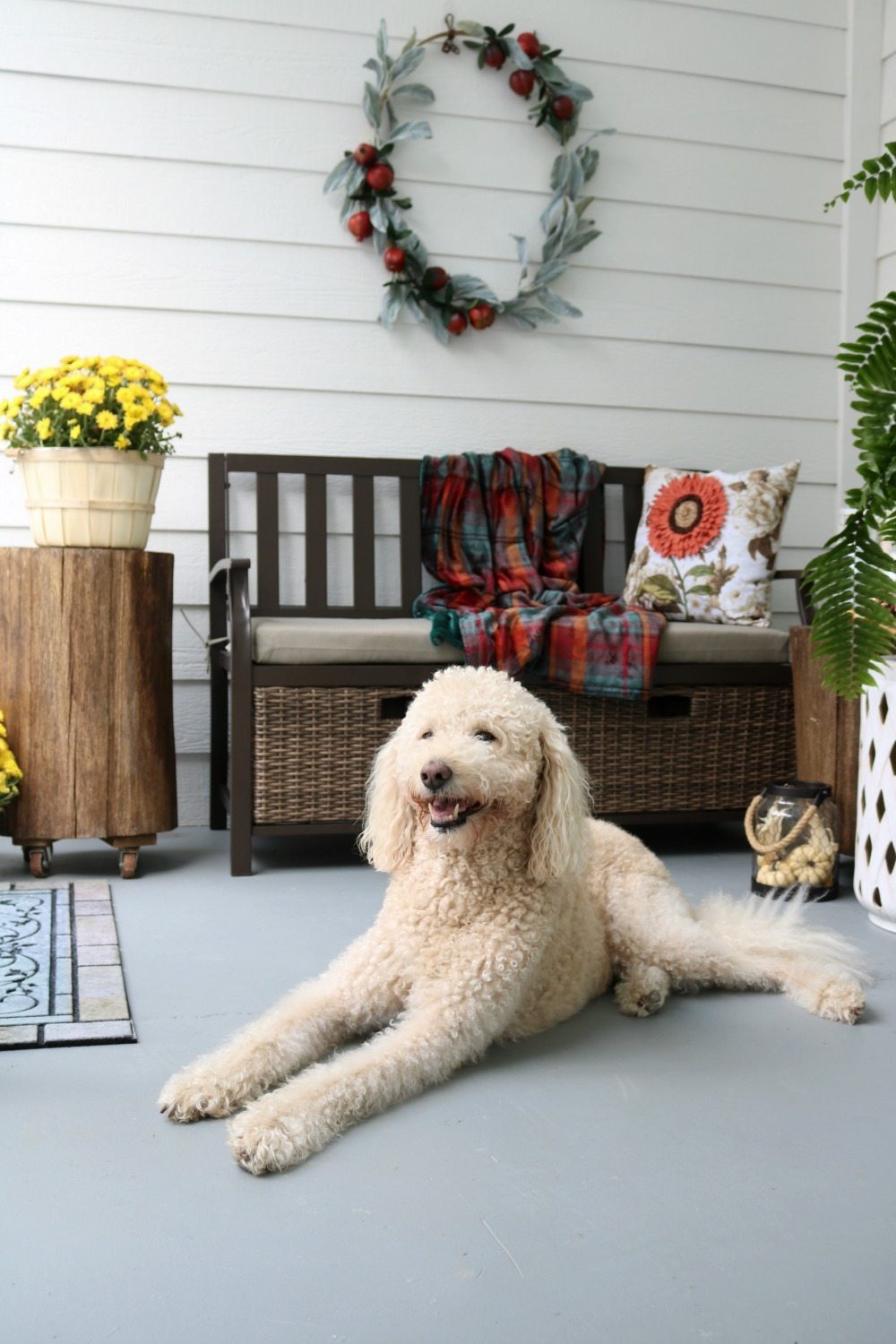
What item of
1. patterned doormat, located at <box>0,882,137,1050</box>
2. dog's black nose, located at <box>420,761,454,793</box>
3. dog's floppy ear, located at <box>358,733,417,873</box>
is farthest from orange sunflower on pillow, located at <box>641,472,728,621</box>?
dog's black nose, located at <box>420,761,454,793</box>

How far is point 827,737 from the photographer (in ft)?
8.70

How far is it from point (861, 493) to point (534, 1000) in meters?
0.79

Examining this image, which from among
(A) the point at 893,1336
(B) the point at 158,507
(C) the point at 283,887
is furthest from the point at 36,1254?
(B) the point at 158,507

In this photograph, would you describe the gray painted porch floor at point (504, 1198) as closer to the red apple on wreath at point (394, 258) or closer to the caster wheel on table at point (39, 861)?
the caster wheel on table at point (39, 861)

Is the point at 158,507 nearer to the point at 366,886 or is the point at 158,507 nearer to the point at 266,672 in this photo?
the point at 266,672

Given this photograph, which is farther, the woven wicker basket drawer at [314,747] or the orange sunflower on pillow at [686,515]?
the orange sunflower on pillow at [686,515]

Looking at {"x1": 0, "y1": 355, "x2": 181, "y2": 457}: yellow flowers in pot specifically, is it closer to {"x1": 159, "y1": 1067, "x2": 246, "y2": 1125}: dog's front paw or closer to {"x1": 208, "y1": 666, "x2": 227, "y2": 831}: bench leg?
{"x1": 208, "y1": 666, "x2": 227, "y2": 831}: bench leg

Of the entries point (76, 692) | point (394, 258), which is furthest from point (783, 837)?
point (394, 258)

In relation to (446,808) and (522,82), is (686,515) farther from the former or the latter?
(446,808)

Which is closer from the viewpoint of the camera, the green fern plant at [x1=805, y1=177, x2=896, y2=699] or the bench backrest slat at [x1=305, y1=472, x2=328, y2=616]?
the green fern plant at [x1=805, y1=177, x2=896, y2=699]

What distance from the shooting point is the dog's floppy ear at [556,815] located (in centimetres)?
152

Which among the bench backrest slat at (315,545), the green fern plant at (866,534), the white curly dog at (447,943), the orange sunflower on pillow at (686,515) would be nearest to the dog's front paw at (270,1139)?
the white curly dog at (447,943)

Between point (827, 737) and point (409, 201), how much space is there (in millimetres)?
1784

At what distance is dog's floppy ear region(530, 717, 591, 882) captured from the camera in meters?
1.52
